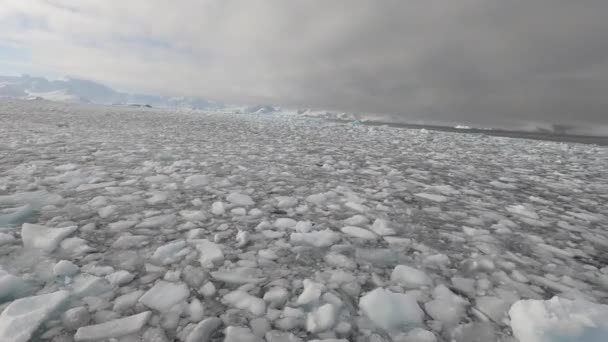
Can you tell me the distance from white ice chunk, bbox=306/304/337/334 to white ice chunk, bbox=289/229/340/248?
0.67m

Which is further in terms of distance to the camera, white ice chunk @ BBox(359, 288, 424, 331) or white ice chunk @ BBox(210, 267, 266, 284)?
white ice chunk @ BBox(210, 267, 266, 284)

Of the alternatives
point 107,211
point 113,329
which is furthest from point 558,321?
point 107,211

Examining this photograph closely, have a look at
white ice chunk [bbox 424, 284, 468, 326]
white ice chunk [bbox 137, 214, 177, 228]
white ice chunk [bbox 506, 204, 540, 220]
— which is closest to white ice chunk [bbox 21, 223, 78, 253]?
white ice chunk [bbox 137, 214, 177, 228]

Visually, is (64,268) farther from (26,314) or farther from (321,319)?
(321,319)

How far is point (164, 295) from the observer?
1.47m

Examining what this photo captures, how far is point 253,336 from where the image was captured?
4.12ft

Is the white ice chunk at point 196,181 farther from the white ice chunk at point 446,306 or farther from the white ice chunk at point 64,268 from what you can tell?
the white ice chunk at point 446,306

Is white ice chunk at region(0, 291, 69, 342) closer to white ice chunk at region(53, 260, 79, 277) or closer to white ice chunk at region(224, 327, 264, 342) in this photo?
white ice chunk at region(53, 260, 79, 277)

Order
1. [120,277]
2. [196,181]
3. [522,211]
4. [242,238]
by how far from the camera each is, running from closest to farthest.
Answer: [120,277] → [242,238] → [522,211] → [196,181]

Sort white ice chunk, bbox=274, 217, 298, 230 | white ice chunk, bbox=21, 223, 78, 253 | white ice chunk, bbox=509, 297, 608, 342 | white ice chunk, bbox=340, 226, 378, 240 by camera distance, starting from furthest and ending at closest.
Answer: white ice chunk, bbox=274, 217, 298, 230 → white ice chunk, bbox=340, 226, 378, 240 → white ice chunk, bbox=21, 223, 78, 253 → white ice chunk, bbox=509, 297, 608, 342

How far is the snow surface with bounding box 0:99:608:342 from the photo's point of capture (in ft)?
4.33

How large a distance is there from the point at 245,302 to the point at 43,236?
4.90 ft

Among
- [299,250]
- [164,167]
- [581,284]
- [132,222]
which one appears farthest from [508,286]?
[164,167]

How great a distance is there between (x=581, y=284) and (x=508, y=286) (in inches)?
20.0
